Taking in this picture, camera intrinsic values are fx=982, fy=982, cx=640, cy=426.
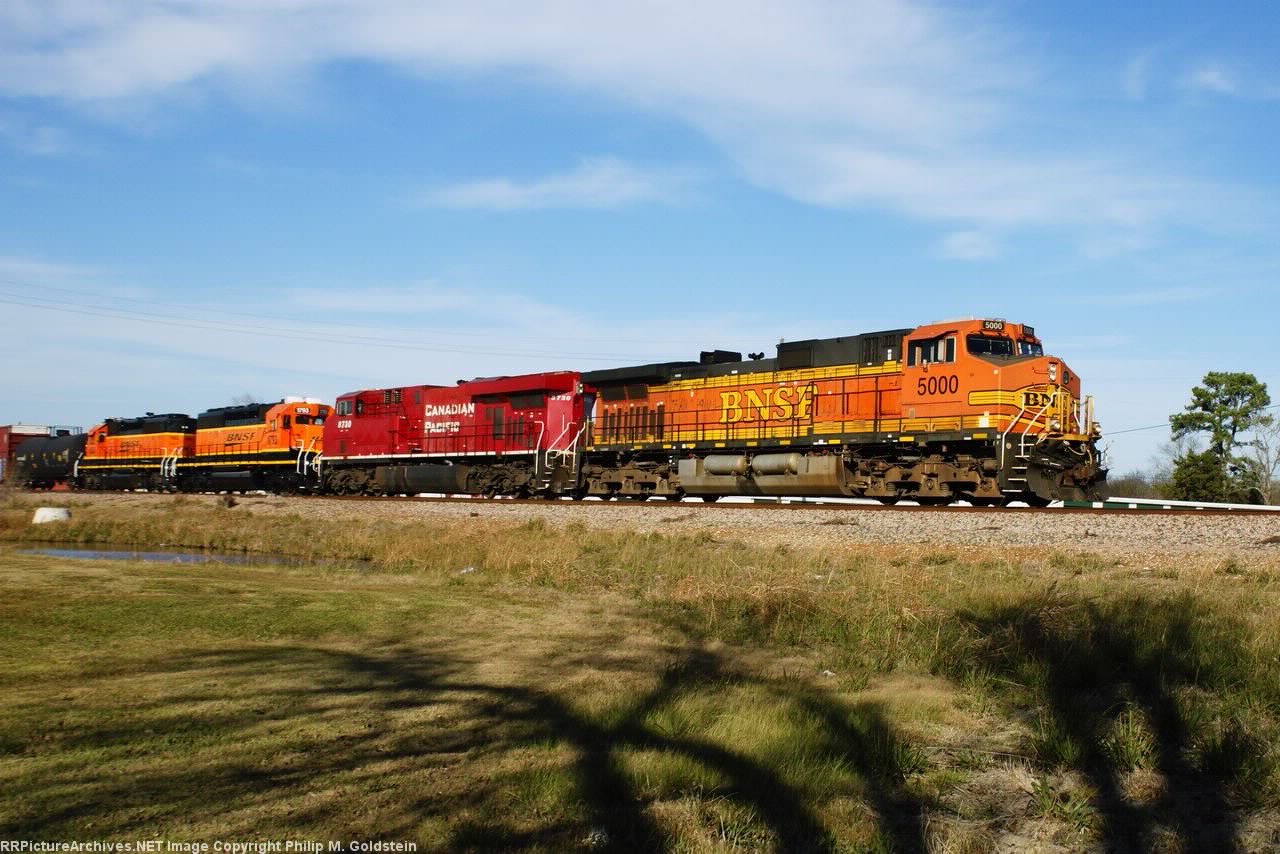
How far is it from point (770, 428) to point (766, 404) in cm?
69

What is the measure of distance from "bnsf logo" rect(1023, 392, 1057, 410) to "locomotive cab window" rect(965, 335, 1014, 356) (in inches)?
44.4

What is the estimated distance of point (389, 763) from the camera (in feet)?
16.4

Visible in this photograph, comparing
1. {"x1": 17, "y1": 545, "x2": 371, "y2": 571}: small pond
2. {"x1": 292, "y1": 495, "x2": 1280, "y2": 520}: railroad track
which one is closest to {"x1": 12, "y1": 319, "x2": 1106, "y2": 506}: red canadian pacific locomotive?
{"x1": 292, "y1": 495, "x2": 1280, "y2": 520}: railroad track

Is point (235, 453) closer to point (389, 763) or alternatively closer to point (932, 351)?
point (932, 351)

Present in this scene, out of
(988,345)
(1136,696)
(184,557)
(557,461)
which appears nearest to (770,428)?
(988,345)

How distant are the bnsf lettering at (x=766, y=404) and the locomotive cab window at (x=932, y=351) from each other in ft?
9.11

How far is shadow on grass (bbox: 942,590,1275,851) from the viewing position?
5.11m

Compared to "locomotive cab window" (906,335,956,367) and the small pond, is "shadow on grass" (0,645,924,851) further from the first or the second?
"locomotive cab window" (906,335,956,367)

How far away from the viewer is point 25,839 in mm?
3859

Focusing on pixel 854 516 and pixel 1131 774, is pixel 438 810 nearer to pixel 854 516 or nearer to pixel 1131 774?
pixel 1131 774

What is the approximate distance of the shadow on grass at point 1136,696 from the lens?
5105 millimetres

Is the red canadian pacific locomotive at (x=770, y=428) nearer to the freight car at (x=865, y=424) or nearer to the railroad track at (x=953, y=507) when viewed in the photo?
the freight car at (x=865, y=424)

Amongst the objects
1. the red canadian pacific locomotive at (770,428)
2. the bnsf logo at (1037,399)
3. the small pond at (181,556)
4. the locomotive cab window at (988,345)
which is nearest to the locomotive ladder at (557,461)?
the red canadian pacific locomotive at (770,428)

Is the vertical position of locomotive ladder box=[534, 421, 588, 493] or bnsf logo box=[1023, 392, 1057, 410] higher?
bnsf logo box=[1023, 392, 1057, 410]
